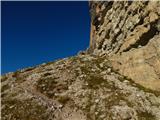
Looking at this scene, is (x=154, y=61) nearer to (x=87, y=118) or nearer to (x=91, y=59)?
(x=91, y=59)

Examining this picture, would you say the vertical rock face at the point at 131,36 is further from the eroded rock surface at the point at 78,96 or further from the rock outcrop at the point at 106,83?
the eroded rock surface at the point at 78,96

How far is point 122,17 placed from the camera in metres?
63.7

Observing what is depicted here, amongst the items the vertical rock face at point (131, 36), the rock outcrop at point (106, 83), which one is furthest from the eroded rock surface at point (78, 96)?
the vertical rock face at point (131, 36)

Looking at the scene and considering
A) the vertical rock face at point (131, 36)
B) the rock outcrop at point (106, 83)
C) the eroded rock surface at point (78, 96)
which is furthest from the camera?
the vertical rock face at point (131, 36)

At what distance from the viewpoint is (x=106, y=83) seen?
146 ft

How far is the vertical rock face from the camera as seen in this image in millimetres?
A: 46781

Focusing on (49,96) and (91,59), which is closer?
(49,96)

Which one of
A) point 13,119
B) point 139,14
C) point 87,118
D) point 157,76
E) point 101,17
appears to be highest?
point 101,17

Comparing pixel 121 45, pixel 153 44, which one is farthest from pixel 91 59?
pixel 153 44

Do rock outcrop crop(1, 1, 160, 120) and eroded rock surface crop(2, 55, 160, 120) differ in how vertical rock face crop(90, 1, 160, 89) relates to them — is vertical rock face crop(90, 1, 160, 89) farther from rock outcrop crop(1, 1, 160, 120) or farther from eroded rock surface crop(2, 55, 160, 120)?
eroded rock surface crop(2, 55, 160, 120)

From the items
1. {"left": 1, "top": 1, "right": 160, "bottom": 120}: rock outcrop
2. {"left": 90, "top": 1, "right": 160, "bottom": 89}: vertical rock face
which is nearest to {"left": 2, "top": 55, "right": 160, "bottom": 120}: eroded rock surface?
{"left": 1, "top": 1, "right": 160, "bottom": 120}: rock outcrop

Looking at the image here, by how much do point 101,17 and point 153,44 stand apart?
86.7ft

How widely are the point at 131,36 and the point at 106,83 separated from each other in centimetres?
1528

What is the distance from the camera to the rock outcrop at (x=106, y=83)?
38.2 meters
